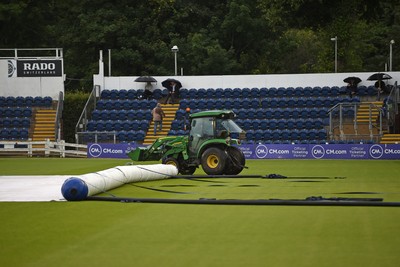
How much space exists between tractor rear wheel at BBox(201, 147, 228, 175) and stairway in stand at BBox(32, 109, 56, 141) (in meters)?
22.7

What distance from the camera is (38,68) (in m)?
47.7

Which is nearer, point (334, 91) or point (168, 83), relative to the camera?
point (334, 91)

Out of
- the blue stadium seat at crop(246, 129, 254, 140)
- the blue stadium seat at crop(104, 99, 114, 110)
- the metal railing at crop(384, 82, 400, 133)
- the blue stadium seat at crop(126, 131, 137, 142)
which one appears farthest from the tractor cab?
the blue stadium seat at crop(104, 99, 114, 110)

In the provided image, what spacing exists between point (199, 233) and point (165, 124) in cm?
3341

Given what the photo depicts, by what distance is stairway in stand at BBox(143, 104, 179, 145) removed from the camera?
1683 inches

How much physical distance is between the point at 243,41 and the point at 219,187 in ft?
145

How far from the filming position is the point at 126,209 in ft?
46.4

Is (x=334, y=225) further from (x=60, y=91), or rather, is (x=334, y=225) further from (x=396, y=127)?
(x=60, y=91)

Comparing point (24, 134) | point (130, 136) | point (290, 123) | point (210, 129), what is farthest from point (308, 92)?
point (210, 129)

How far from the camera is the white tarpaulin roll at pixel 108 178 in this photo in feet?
50.8

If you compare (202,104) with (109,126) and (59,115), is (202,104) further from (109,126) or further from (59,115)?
(59,115)

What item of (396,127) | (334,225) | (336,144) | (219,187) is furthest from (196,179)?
(396,127)

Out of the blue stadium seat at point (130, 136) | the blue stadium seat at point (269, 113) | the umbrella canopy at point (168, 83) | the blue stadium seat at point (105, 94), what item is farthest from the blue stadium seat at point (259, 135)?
the blue stadium seat at point (105, 94)

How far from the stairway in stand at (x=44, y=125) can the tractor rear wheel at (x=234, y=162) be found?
2251cm
